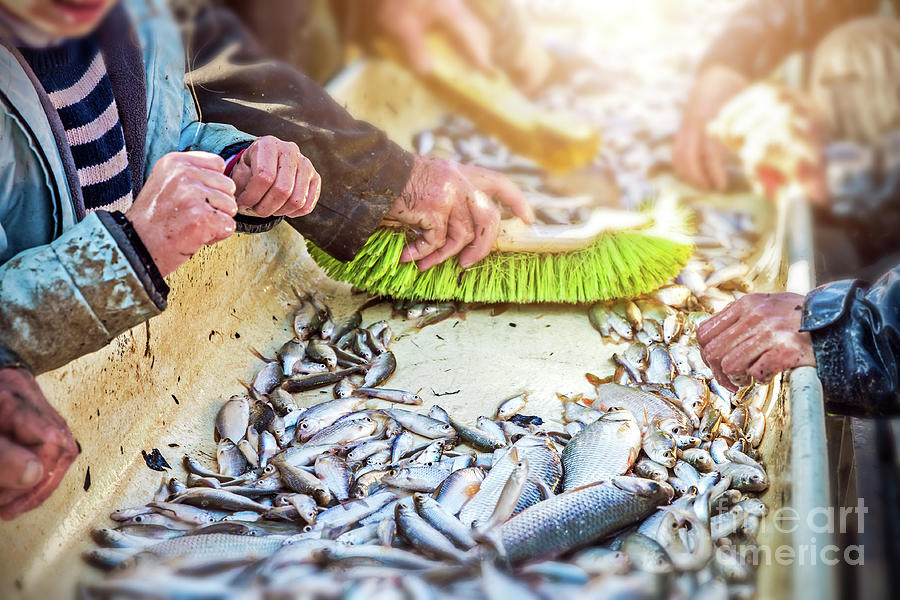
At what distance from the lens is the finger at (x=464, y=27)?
1.41 metres

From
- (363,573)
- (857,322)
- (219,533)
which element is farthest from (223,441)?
(857,322)

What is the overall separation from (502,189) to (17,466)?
5.84ft

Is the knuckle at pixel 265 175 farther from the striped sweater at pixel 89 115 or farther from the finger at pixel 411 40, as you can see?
the finger at pixel 411 40

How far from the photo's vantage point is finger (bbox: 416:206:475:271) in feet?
8.34

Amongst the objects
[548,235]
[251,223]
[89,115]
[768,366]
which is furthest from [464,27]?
[548,235]

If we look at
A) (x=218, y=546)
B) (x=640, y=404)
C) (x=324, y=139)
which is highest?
(x=324, y=139)

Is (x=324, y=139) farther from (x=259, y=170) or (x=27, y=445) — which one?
(x=27, y=445)

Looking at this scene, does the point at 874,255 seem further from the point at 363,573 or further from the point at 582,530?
the point at 363,573

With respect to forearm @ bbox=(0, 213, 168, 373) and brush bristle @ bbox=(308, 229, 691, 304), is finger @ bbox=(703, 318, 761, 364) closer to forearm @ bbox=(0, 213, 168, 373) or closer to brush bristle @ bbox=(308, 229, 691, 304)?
brush bristle @ bbox=(308, 229, 691, 304)

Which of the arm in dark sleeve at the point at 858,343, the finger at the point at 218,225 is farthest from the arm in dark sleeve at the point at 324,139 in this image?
the arm in dark sleeve at the point at 858,343

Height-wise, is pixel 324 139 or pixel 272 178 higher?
pixel 324 139

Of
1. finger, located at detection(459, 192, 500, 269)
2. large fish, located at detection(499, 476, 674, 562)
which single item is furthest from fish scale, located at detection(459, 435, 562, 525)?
finger, located at detection(459, 192, 500, 269)

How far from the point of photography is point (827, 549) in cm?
129

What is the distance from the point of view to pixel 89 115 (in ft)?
5.63
